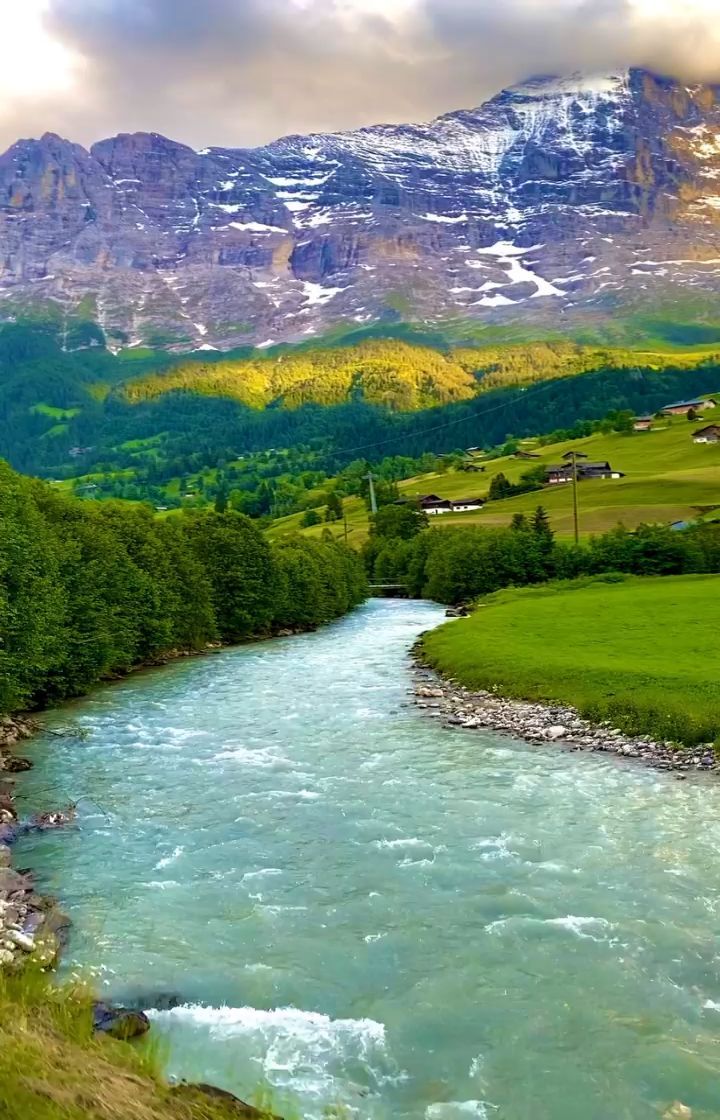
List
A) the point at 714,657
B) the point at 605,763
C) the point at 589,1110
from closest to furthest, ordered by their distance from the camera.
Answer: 1. the point at 589,1110
2. the point at 605,763
3. the point at 714,657

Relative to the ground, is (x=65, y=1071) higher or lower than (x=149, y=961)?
higher

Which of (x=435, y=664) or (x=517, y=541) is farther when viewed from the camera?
(x=517, y=541)

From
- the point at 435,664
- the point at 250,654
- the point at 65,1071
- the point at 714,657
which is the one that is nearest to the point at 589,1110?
the point at 65,1071

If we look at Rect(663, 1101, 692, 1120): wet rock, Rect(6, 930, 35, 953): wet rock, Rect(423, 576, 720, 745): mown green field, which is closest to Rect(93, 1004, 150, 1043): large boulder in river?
Rect(6, 930, 35, 953): wet rock

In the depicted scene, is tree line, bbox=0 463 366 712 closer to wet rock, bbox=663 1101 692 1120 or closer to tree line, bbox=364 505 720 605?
tree line, bbox=364 505 720 605

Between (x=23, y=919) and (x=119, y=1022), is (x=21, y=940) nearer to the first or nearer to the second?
(x=23, y=919)

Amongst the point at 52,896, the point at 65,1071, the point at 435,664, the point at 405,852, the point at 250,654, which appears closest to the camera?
the point at 65,1071

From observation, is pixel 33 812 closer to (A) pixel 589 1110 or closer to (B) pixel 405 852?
(B) pixel 405 852
